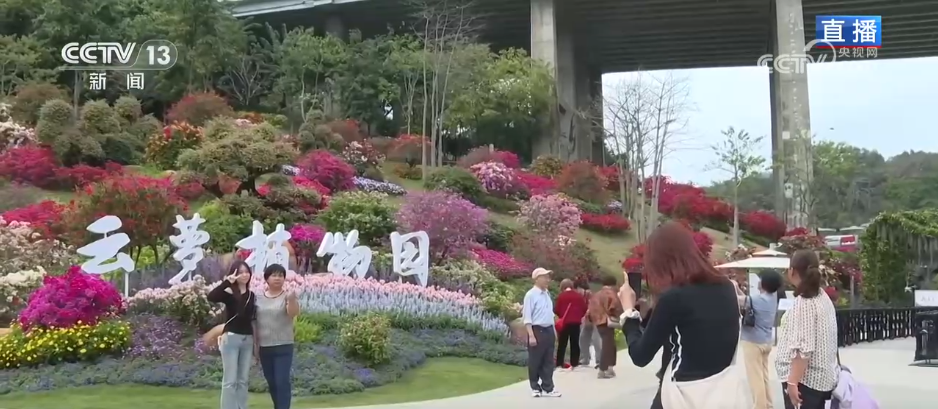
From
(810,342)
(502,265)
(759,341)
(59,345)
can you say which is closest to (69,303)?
(59,345)

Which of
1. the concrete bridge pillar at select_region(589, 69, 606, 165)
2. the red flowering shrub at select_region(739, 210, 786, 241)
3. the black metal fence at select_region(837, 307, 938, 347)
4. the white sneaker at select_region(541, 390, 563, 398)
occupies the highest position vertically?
Answer: the concrete bridge pillar at select_region(589, 69, 606, 165)

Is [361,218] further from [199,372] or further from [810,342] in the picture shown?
[810,342]

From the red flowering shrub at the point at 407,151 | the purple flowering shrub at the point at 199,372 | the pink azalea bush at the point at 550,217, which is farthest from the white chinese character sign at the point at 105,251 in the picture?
the red flowering shrub at the point at 407,151

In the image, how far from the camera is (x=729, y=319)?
343 centimetres

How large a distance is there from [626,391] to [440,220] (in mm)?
9816

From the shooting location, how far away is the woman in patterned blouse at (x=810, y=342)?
14.7 ft

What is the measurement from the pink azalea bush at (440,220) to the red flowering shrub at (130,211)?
5.91 metres

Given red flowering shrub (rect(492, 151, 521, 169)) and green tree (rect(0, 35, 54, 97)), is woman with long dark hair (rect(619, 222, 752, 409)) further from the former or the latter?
Result: green tree (rect(0, 35, 54, 97))

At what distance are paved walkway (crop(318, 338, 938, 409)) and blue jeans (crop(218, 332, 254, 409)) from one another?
2.03 metres

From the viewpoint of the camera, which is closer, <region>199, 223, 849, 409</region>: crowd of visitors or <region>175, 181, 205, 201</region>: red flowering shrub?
<region>199, 223, 849, 409</region>: crowd of visitors

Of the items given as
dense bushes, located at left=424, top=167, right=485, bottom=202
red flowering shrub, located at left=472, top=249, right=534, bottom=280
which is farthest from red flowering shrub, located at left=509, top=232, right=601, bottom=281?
dense bushes, located at left=424, top=167, right=485, bottom=202

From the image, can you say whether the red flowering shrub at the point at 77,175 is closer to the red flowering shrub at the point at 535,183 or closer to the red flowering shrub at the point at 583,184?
the red flowering shrub at the point at 535,183

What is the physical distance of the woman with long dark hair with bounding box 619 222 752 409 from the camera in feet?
11.0

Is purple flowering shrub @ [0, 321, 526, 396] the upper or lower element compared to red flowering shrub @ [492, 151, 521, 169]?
lower
